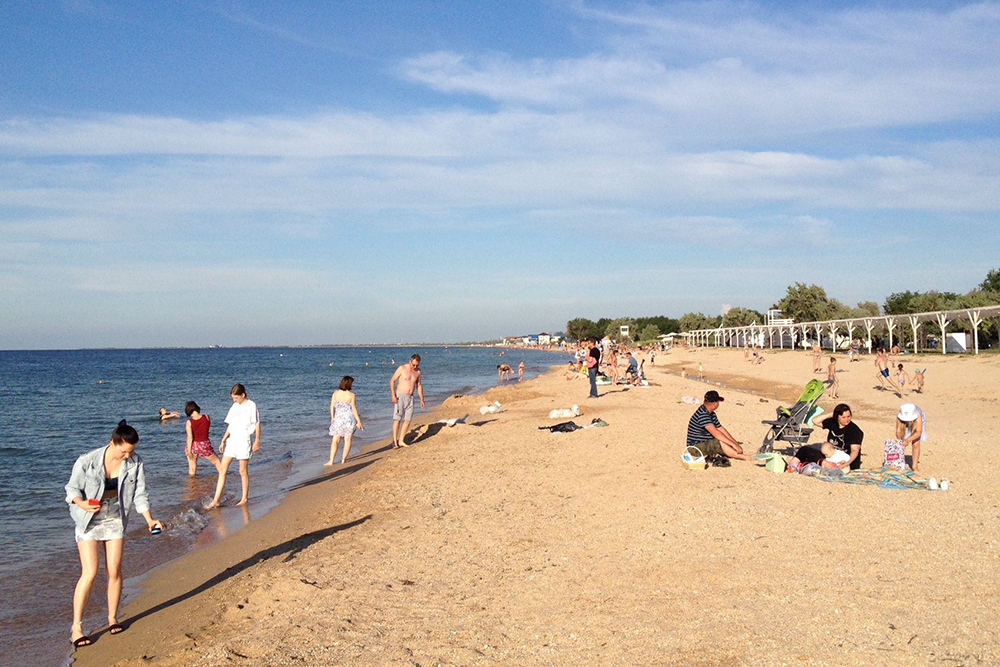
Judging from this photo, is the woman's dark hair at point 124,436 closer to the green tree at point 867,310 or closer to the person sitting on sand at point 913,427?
the person sitting on sand at point 913,427

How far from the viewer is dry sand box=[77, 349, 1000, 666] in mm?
4309

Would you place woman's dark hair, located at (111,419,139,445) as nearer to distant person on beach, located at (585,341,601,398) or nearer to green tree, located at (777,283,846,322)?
distant person on beach, located at (585,341,601,398)

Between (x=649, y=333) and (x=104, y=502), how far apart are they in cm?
13086

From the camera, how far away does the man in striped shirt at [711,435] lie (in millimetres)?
9281

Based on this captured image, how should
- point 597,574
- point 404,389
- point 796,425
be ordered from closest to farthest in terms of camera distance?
1. point 597,574
2. point 796,425
3. point 404,389

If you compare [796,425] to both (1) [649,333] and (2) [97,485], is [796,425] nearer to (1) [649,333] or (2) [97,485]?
(2) [97,485]

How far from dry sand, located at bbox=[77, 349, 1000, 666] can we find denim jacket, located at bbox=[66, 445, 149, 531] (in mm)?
1008

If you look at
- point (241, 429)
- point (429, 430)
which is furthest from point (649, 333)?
point (241, 429)

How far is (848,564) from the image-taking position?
17.8 ft

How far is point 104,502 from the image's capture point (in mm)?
5102

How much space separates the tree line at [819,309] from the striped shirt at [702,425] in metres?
26.7

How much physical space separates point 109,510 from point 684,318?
426 feet

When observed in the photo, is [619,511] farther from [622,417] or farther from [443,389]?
[443,389]

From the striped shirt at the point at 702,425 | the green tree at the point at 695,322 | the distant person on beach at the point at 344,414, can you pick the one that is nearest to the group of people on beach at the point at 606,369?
the distant person on beach at the point at 344,414
